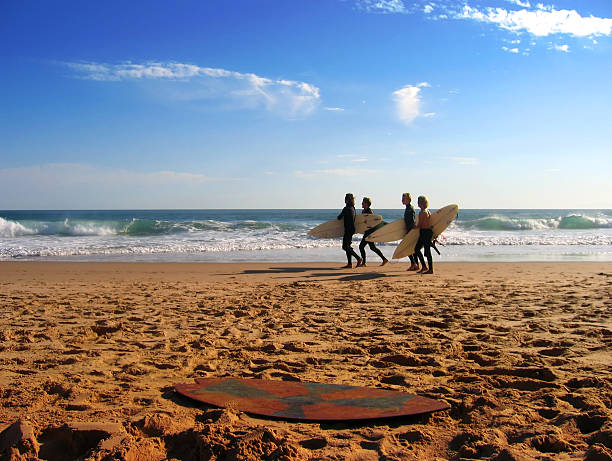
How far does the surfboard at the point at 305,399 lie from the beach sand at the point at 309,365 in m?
0.06

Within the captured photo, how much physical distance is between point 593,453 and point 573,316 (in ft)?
10.6

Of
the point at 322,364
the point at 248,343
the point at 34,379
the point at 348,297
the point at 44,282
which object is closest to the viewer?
the point at 34,379

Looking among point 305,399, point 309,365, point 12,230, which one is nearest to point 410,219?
point 309,365

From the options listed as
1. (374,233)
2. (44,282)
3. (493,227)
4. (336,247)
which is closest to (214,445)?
(44,282)

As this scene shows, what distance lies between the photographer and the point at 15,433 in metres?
2.08

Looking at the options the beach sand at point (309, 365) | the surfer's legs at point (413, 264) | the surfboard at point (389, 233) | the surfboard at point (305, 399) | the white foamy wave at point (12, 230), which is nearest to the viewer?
the beach sand at point (309, 365)

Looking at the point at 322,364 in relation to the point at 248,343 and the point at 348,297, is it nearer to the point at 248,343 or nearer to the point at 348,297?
the point at 248,343

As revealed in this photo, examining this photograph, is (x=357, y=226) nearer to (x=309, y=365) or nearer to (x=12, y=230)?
(x=309, y=365)

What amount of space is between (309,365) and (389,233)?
282 inches

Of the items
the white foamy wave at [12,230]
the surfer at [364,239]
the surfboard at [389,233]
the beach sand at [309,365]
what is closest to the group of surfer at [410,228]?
the surfer at [364,239]

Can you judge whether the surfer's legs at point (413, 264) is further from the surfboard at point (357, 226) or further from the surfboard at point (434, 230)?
the surfboard at point (357, 226)

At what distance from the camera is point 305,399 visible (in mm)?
2605

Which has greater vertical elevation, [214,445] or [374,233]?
[374,233]

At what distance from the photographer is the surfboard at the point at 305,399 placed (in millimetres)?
2404
